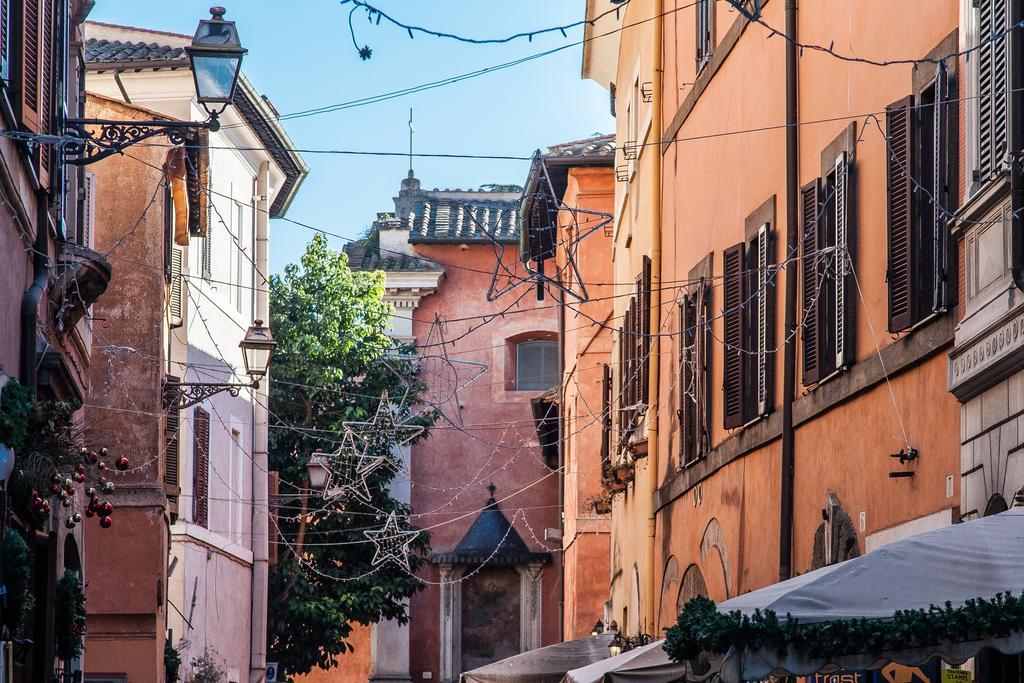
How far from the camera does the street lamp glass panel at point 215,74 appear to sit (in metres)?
10.6

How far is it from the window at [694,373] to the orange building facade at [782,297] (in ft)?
0.10

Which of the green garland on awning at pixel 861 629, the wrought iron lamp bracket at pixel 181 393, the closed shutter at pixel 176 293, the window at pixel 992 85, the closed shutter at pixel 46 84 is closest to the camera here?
the green garland on awning at pixel 861 629

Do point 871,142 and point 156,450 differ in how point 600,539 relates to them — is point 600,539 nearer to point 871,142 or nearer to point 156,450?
point 156,450

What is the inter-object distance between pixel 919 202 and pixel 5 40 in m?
5.40

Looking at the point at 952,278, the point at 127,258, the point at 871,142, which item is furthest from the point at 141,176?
the point at 952,278

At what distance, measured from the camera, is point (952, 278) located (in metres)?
8.40

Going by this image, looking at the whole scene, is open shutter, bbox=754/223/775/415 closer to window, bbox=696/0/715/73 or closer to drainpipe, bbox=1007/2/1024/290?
window, bbox=696/0/715/73

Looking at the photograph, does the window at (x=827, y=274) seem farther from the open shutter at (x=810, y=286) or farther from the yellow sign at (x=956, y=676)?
the yellow sign at (x=956, y=676)

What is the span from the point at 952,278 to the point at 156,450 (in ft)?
41.4

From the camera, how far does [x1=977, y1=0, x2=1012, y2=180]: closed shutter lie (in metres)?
7.68

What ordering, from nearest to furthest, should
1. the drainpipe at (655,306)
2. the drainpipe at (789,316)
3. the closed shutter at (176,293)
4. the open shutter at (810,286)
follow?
the open shutter at (810,286)
the drainpipe at (789,316)
the drainpipe at (655,306)
the closed shutter at (176,293)

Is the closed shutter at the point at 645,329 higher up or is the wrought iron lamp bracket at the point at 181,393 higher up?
the closed shutter at the point at 645,329

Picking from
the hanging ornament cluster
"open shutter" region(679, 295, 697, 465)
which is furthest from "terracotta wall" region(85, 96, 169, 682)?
the hanging ornament cluster

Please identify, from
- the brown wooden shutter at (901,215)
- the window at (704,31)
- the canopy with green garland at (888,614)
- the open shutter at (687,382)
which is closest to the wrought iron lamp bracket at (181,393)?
the open shutter at (687,382)
